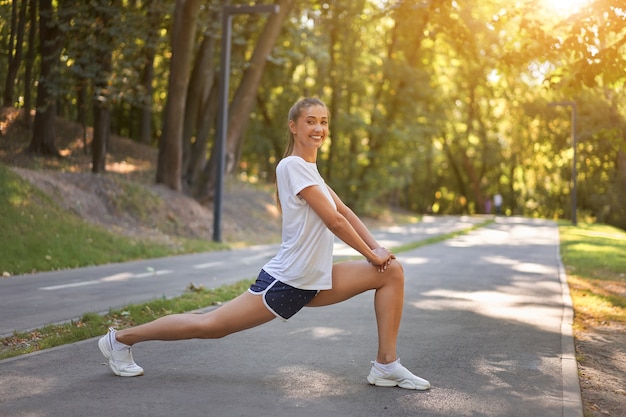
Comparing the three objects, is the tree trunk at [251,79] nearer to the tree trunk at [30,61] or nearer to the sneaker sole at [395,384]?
the tree trunk at [30,61]

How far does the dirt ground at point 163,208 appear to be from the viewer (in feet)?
23.6

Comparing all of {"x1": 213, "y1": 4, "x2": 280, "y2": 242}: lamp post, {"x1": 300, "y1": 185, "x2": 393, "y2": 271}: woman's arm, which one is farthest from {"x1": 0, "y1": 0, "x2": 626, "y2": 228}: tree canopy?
{"x1": 213, "y1": 4, "x2": 280, "y2": 242}: lamp post

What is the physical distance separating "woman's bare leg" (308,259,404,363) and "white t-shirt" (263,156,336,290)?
12cm

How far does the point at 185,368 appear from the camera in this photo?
653cm

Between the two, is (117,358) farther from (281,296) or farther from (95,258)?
(95,258)

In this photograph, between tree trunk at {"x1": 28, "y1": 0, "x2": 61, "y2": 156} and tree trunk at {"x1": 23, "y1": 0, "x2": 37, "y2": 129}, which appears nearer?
tree trunk at {"x1": 23, "y1": 0, "x2": 37, "y2": 129}

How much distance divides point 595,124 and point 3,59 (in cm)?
2956

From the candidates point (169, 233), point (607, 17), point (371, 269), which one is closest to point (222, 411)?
point (371, 269)

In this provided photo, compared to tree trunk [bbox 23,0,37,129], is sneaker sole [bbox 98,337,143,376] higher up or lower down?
lower down

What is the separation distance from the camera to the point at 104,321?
8.85 m

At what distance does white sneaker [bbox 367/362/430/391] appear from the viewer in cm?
599

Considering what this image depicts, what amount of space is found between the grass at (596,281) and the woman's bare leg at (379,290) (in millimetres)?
4474

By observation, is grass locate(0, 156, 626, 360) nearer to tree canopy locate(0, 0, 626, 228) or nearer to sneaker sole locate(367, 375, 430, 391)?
tree canopy locate(0, 0, 626, 228)

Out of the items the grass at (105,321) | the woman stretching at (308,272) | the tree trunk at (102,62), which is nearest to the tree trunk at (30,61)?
the tree trunk at (102,62)
